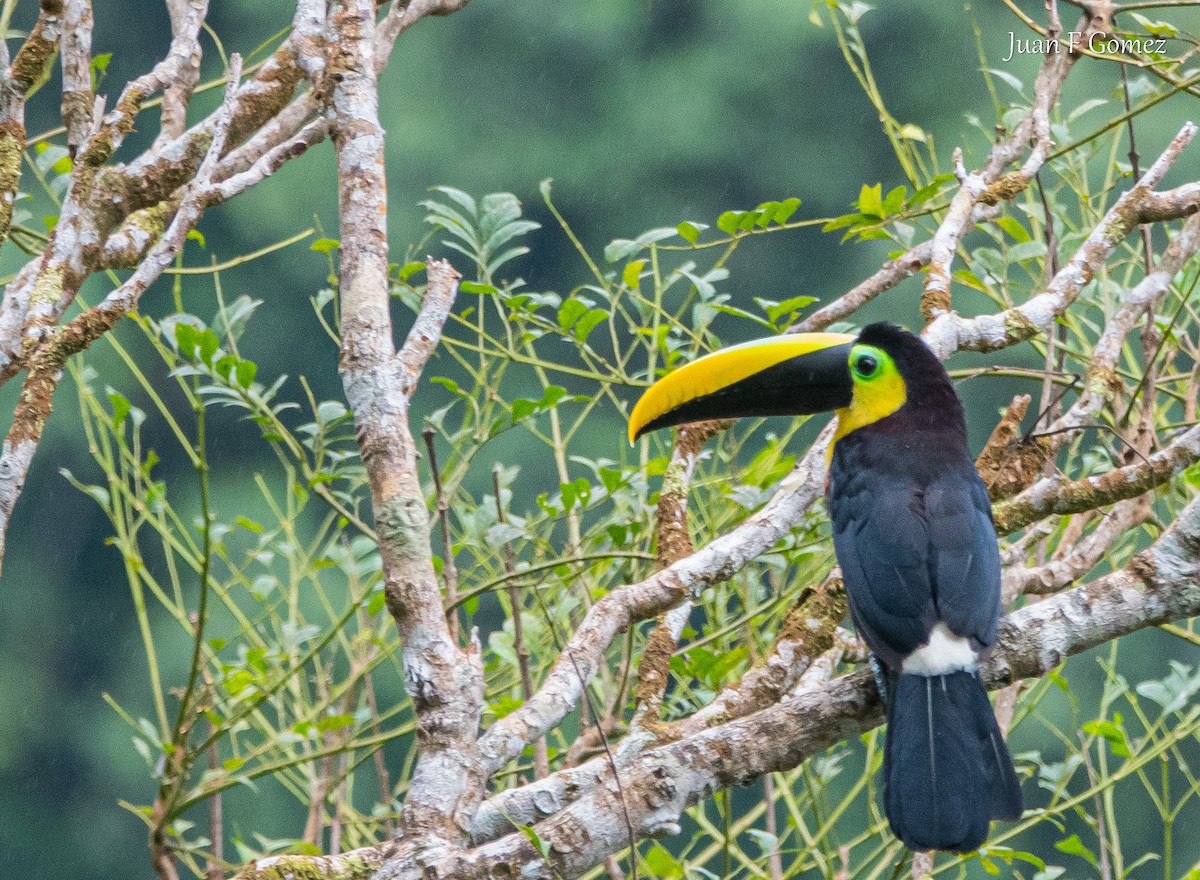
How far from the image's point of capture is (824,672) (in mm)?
1665

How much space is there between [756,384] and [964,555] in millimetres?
405

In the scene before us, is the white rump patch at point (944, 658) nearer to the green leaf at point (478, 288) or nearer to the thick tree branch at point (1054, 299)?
the thick tree branch at point (1054, 299)

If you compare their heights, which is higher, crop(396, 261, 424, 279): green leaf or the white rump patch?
crop(396, 261, 424, 279): green leaf

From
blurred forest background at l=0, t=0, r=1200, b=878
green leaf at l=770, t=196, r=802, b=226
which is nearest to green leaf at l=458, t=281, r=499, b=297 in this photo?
green leaf at l=770, t=196, r=802, b=226

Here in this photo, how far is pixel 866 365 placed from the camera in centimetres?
194

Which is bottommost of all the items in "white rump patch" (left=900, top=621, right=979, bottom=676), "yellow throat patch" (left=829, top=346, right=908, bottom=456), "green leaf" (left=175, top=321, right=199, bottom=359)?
"white rump patch" (left=900, top=621, right=979, bottom=676)

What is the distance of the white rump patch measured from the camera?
1.56 meters

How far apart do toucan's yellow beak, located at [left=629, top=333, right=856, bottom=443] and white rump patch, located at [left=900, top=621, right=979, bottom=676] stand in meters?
0.48

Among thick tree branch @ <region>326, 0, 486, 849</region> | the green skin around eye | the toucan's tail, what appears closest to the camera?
thick tree branch @ <region>326, 0, 486, 849</region>

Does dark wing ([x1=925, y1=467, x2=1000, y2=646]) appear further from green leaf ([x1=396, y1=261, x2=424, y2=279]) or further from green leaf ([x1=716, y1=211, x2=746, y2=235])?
green leaf ([x1=396, y1=261, x2=424, y2=279])

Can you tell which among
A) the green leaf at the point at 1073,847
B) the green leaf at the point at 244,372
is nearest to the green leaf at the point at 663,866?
the green leaf at the point at 1073,847

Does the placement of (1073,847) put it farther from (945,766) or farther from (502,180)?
(502,180)

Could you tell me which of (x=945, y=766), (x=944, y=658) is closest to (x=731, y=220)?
(x=944, y=658)

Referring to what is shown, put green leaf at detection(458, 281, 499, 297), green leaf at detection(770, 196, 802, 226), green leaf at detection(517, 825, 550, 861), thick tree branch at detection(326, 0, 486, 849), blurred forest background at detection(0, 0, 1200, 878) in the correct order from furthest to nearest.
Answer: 1. blurred forest background at detection(0, 0, 1200, 878)
2. green leaf at detection(770, 196, 802, 226)
3. green leaf at detection(458, 281, 499, 297)
4. thick tree branch at detection(326, 0, 486, 849)
5. green leaf at detection(517, 825, 550, 861)
